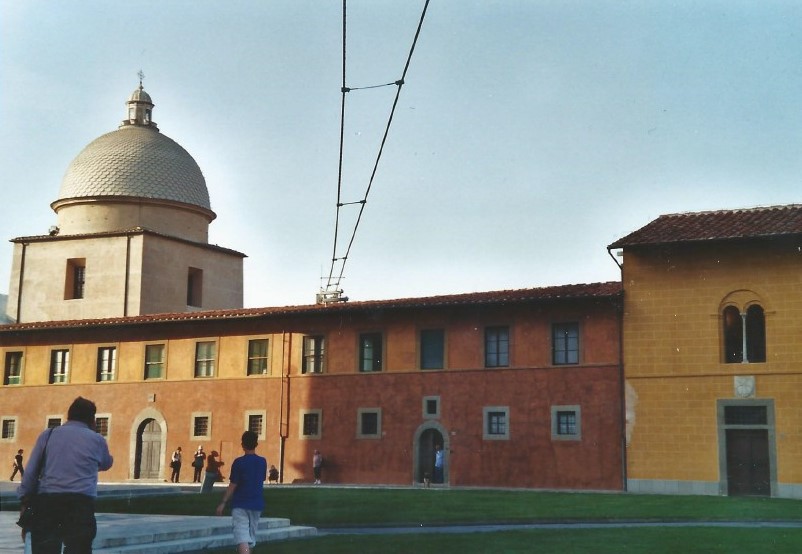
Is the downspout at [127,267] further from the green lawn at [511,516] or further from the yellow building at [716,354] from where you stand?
the yellow building at [716,354]

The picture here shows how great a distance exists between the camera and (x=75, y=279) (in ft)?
171

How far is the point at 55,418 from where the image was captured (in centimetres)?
4416

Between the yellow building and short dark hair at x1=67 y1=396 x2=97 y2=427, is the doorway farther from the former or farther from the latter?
short dark hair at x1=67 y1=396 x2=97 y2=427

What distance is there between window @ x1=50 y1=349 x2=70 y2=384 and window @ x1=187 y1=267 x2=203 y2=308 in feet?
28.9

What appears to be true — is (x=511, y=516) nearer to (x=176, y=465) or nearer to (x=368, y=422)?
(x=368, y=422)

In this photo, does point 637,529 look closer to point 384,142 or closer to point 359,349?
point 384,142

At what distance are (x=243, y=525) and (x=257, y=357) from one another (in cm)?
2954

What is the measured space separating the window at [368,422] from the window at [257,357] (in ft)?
15.3

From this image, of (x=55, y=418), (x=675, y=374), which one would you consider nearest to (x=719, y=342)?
(x=675, y=374)

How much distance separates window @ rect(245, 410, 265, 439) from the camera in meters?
39.8

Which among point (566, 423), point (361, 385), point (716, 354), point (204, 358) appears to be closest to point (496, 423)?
point (566, 423)

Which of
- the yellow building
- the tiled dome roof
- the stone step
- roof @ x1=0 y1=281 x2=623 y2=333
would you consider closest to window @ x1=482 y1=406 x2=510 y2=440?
roof @ x1=0 y1=281 x2=623 y2=333

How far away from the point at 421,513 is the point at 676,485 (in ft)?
44.4

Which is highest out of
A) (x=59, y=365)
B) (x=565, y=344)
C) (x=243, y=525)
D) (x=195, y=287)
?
(x=195, y=287)
